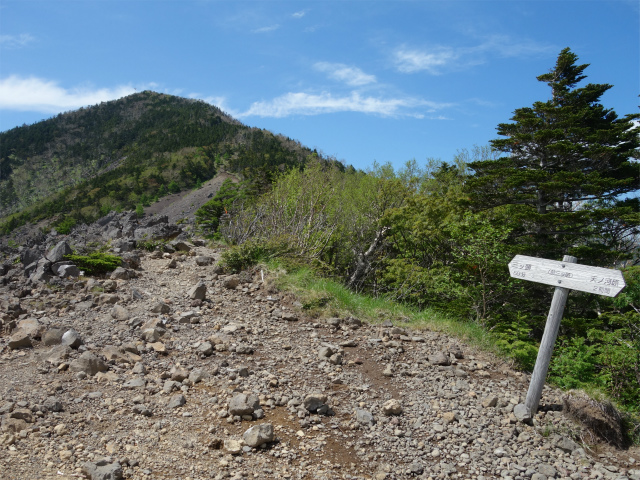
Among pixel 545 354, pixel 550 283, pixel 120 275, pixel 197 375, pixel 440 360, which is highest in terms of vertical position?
pixel 550 283

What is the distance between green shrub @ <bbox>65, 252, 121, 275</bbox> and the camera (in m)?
8.91

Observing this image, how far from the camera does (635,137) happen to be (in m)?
16.8

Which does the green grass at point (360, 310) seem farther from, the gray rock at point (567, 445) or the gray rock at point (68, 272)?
the gray rock at point (68, 272)

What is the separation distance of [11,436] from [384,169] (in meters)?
20.1

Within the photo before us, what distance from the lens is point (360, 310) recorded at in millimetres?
7414

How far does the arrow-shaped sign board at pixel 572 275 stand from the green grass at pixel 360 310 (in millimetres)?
1917

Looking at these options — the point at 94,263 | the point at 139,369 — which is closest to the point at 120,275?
the point at 94,263

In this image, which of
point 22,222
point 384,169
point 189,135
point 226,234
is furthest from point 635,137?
point 189,135

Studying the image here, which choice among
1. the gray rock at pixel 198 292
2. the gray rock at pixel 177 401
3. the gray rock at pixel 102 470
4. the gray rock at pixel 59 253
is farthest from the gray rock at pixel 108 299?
the gray rock at pixel 102 470

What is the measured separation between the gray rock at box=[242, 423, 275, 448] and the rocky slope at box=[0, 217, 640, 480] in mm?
13

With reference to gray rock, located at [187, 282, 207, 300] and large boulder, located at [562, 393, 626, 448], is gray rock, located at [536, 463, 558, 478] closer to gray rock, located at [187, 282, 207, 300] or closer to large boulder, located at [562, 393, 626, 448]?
large boulder, located at [562, 393, 626, 448]

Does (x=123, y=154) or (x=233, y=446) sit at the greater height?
(x=123, y=154)

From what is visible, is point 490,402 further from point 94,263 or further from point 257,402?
point 94,263

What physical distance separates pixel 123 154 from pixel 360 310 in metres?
128
